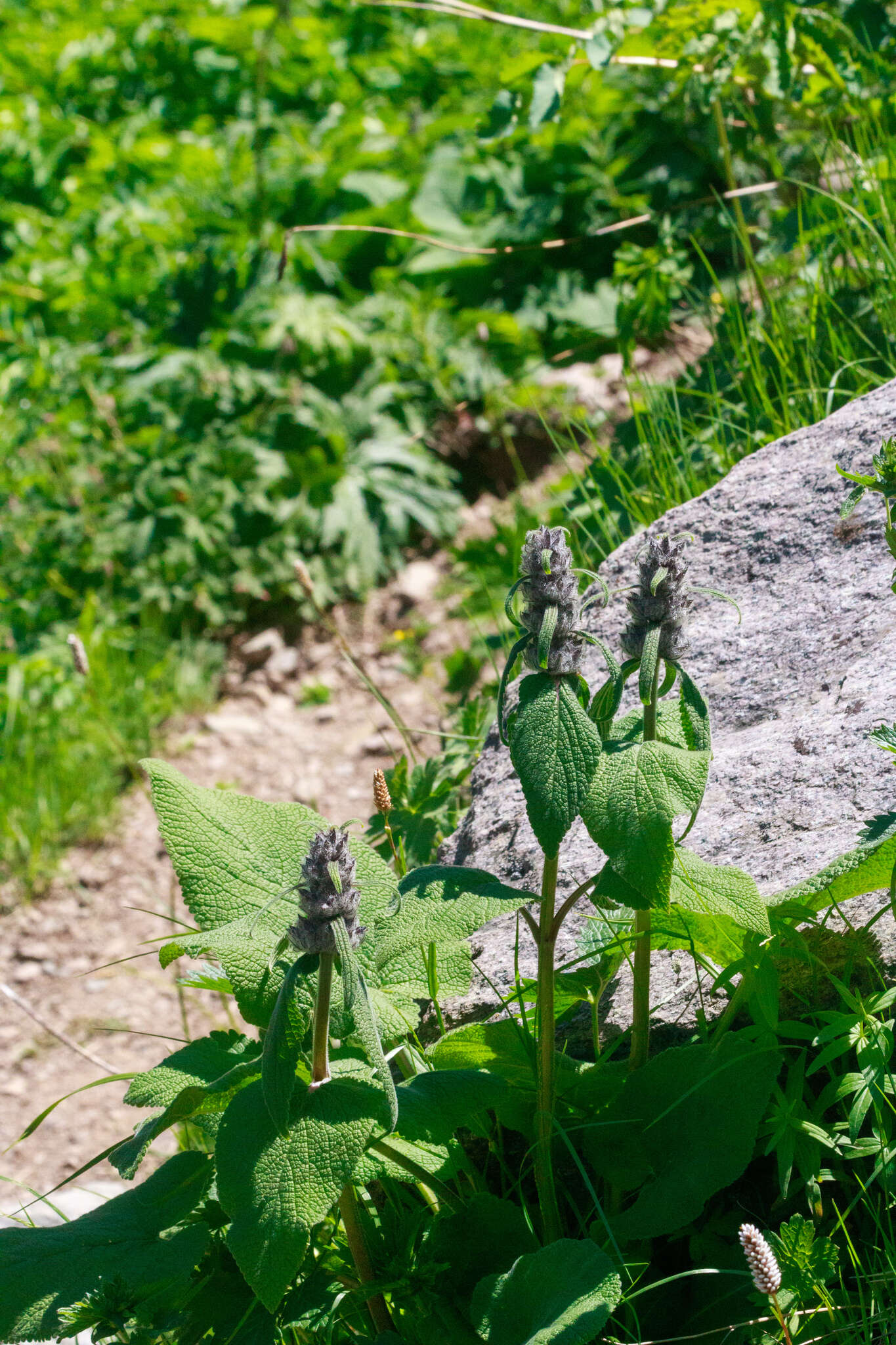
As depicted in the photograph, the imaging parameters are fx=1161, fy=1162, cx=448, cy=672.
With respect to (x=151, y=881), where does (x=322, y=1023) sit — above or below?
above

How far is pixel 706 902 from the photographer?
1.30m

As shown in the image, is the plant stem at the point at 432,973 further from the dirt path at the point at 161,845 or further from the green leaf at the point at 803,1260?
the dirt path at the point at 161,845

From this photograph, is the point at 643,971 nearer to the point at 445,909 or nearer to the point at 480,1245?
the point at 445,909

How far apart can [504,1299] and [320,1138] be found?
0.28 metres

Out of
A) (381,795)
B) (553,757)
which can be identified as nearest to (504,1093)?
(553,757)

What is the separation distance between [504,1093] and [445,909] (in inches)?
8.4

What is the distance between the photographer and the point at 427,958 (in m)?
1.41

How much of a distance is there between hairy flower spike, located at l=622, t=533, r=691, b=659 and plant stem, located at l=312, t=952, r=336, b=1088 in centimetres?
44

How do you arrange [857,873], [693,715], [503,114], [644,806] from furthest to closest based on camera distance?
[503,114] < [857,873] < [693,715] < [644,806]

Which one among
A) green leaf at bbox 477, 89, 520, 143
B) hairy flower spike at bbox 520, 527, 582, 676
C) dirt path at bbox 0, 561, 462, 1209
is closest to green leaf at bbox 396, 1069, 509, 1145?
hairy flower spike at bbox 520, 527, 582, 676

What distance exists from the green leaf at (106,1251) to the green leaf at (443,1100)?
0.85ft

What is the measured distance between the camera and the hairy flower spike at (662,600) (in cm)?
117

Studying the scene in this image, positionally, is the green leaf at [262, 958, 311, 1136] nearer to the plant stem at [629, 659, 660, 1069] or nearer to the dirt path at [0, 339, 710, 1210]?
the plant stem at [629, 659, 660, 1069]

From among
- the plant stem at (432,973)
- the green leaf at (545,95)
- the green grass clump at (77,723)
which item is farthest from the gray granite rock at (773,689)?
the green grass clump at (77,723)
